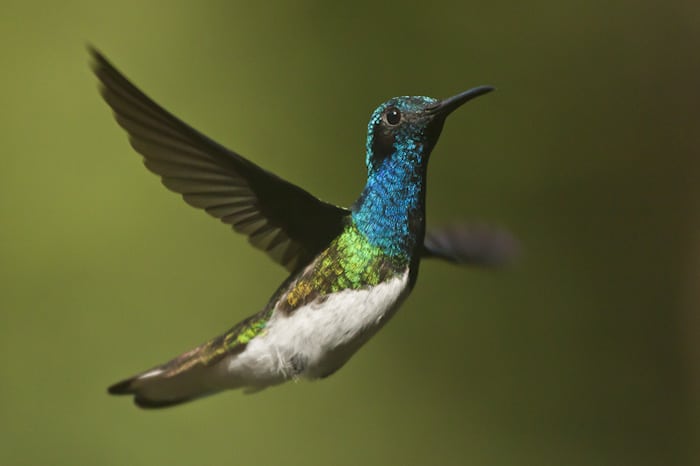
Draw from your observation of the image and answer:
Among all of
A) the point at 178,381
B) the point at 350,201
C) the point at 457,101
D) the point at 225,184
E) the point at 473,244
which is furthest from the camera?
the point at 350,201

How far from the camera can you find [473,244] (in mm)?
922

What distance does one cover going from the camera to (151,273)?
156cm

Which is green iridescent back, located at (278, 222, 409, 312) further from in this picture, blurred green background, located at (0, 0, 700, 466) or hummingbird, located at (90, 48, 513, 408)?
blurred green background, located at (0, 0, 700, 466)

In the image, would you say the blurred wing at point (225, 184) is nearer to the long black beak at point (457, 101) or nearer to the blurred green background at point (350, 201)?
the long black beak at point (457, 101)

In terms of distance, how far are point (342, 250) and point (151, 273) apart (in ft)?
3.28

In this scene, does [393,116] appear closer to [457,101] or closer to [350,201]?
[457,101]

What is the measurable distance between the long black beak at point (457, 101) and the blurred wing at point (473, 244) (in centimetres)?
28

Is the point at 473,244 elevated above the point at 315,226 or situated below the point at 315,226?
below

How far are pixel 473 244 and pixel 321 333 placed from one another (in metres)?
0.35

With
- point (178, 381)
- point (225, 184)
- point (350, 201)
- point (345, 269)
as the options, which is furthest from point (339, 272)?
point (350, 201)

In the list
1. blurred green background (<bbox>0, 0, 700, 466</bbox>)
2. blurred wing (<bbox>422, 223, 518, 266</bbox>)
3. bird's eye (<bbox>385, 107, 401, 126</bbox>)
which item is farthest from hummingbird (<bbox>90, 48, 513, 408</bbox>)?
blurred green background (<bbox>0, 0, 700, 466</bbox>)

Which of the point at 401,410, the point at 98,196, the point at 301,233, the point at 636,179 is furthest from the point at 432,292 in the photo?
the point at 301,233

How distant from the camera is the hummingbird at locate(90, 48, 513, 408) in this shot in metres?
0.60

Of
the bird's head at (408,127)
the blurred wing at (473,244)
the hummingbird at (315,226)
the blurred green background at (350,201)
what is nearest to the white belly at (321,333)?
the hummingbird at (315,226)
